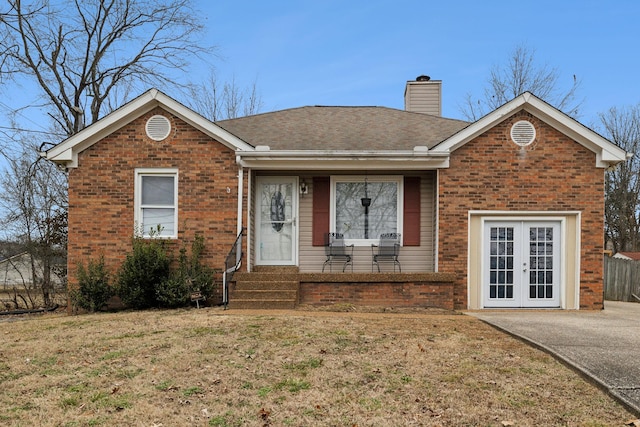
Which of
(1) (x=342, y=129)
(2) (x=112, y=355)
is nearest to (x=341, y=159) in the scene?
(1) (x=342, y=129)

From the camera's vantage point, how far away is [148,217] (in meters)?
11.3

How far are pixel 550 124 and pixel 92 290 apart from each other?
10.2 metres

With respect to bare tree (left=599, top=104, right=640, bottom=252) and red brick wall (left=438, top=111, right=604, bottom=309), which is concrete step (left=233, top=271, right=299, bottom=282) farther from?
bare tree (left=599, top=104, right=640, bottom=252)

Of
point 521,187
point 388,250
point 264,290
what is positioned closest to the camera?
point 264,290

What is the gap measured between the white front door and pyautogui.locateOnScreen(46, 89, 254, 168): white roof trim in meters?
1.45

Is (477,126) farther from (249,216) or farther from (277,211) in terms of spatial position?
(249,216)

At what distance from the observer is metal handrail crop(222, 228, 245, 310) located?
Result: 10.4m

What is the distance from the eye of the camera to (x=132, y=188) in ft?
36.6

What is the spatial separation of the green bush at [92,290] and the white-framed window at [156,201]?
1.22 meters

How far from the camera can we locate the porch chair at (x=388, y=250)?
38.6 ft

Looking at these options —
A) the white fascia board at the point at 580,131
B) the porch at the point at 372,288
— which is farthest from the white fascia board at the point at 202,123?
the white fascia board at the point at 580,131

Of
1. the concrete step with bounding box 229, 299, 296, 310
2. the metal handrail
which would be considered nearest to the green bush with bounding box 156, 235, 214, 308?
the metal handrail

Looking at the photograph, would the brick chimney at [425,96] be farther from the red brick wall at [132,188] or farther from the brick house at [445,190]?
the red brick wall at [132,188]

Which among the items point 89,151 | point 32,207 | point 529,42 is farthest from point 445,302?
point 529,42
